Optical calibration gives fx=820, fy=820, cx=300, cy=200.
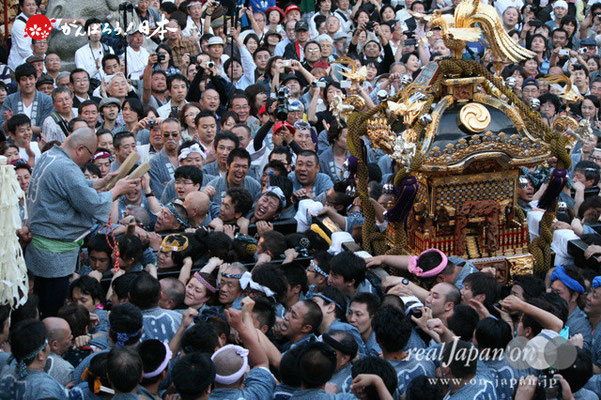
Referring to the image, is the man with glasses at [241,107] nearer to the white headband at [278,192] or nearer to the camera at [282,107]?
the camera at [282,107]

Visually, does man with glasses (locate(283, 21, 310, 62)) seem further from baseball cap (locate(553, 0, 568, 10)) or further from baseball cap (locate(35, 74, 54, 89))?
baseball cap (locate(553, 0, 568, 10))

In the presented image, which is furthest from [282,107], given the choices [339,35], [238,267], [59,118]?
[339,35]

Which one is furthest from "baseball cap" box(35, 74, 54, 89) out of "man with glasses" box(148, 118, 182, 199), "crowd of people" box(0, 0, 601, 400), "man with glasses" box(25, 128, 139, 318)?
"man with glasses" box(25, 128, 139, 318)

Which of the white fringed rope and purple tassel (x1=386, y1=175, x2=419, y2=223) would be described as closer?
the white fringed rope

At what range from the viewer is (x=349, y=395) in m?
4.50

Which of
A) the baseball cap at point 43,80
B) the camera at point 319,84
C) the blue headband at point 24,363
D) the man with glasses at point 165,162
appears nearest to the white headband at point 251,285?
the blue headband at point 24,363

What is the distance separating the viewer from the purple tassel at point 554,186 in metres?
6.92

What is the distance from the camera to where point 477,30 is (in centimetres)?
696

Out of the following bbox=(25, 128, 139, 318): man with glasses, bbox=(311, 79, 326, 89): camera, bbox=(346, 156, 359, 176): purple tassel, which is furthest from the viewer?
bbox=(311, 79, 326, 89): camera

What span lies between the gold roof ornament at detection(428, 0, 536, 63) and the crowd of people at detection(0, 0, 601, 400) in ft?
0.79

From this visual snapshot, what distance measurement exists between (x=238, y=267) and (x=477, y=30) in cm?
285

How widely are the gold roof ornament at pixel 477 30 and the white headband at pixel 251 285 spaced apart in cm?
263

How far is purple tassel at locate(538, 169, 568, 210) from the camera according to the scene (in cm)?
692

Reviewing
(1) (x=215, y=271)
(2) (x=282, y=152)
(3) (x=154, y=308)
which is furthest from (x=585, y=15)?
(3) (x=154, y=308)
